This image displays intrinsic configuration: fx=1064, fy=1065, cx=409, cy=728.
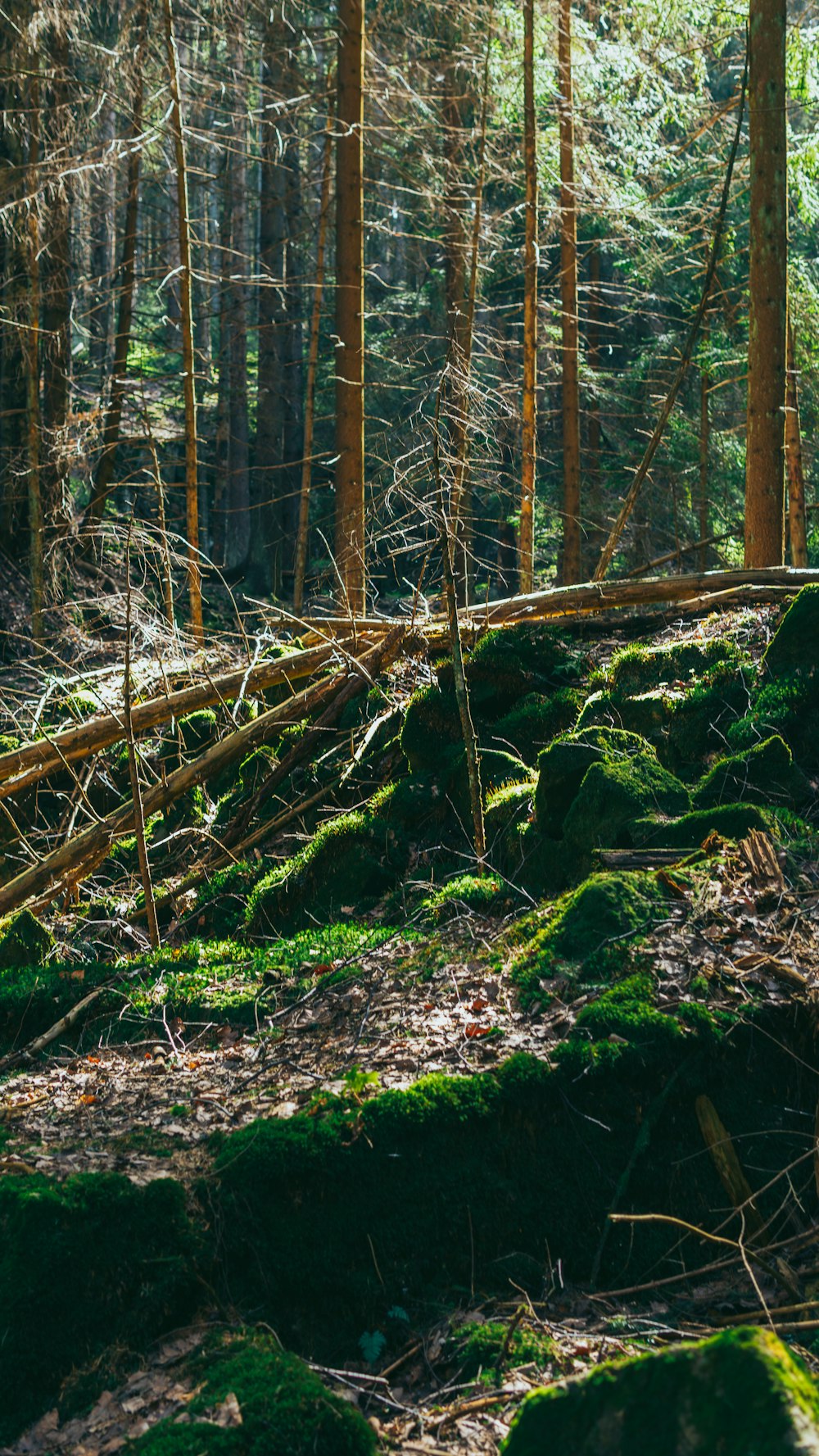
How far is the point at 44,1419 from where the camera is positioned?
3.53m

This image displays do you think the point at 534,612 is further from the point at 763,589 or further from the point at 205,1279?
the point at 205,1279

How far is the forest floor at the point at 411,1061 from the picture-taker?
361 cm

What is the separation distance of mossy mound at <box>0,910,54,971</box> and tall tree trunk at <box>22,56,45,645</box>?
8.05m

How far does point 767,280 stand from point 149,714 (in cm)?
681

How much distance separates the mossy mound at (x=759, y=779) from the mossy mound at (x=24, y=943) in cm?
456

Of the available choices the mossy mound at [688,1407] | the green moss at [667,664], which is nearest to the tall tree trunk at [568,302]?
the green moss at [667,664]

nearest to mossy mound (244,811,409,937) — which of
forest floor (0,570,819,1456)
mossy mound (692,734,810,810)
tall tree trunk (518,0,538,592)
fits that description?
forest floor (0,570,819,1456)

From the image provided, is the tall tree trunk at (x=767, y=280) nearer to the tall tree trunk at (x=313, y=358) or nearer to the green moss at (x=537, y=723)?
the green moss at (x=537, y=723)

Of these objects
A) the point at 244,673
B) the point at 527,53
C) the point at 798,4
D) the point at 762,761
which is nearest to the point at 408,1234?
the point at 762,761

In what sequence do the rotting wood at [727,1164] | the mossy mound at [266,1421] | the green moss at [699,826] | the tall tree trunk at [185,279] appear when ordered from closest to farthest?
the mossy mound at [266,1421], the rotting wood at [727,1164], the green moss at [699,826], the tall tree trunk at [185,279]

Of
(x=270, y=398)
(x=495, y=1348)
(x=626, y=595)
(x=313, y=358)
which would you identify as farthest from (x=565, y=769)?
(x=270, y=398)

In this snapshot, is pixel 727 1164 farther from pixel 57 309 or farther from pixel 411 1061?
pixel 57 309

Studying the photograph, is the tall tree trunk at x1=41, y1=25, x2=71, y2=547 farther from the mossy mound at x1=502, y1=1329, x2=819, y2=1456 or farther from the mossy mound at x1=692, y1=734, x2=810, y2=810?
the mossy mound at x1=502, y1=1329, x2=819, y2=1456

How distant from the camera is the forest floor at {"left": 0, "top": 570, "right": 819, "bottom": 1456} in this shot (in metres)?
3.61
